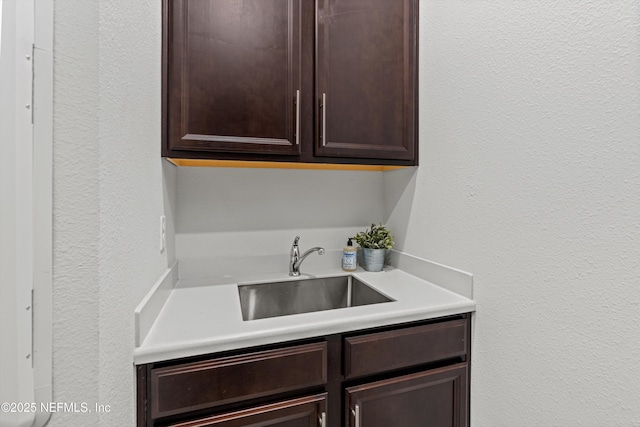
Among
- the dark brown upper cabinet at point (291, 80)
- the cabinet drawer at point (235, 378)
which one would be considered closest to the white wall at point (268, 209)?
the dark brown upper cabinet at point (291, 80)

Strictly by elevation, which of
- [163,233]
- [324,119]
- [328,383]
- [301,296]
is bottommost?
[328,383]

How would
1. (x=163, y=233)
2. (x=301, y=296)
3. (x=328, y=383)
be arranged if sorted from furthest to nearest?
1. (x=301, y=296)
2. (x=163, y=233)
3. (x=328, y=383)

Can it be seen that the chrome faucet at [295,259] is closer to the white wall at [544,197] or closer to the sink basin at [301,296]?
the sink basin at [301,296]

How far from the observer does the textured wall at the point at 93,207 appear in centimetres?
51

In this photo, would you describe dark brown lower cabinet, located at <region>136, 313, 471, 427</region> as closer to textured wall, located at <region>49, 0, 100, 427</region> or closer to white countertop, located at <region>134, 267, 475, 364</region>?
white countertop, located at <region>134, 267, 475, 364</region>

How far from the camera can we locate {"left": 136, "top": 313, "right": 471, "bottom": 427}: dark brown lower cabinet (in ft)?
2.70

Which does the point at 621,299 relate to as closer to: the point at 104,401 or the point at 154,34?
the point at 104,401

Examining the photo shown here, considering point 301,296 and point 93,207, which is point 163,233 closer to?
point 93,207

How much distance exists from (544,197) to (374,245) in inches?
31.2

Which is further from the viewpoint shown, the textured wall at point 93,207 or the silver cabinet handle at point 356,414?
the silver cabinet handle at point 356,414

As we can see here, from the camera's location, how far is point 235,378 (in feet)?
2.82

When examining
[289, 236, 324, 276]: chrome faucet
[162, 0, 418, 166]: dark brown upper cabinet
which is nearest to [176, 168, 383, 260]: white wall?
[289, 236, 324, 276]: chrome faucet

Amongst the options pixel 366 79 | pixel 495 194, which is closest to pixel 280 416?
pixel 495 194

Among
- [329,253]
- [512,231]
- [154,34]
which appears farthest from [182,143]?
[512,231]
